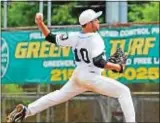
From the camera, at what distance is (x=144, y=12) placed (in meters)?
24.7

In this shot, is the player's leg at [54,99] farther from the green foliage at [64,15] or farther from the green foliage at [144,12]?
the green foliage at [64,15]

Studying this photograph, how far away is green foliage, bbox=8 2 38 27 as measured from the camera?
2475 centimetres

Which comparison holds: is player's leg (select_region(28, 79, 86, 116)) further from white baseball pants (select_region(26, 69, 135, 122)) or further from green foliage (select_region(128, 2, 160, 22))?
green foliage (select_region(128, 2, 160, 22))

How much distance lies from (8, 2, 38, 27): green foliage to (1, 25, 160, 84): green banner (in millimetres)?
8656

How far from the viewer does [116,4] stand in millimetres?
16266

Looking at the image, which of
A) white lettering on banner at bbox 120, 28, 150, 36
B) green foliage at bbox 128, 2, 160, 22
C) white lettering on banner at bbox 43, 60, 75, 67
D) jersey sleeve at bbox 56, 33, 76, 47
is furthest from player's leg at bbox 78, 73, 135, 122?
green foliage at bbox 128, 2, 160, 22

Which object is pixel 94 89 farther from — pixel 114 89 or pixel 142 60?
pixel 142 60

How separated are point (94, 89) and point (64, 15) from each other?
50.1 feet

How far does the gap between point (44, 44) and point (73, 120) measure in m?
2.17

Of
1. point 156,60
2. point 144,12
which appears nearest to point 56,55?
point 156,60

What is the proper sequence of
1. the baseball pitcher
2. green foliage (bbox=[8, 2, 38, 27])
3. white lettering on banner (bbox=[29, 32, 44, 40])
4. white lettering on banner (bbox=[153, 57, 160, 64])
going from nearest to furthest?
1. the baseball pitcher
2. white lettering on banner (bbox=[153, 57, 160, 64])
3. white lettering on banner (bbox=[29, 32, 44, 40])
4. green foliage (bbox=[8, 2, 38, 27])

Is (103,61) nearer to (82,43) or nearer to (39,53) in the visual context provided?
(82,43)

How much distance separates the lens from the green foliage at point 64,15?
24822mm

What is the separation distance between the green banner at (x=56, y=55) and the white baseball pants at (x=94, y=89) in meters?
5.11
